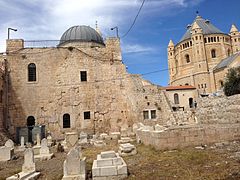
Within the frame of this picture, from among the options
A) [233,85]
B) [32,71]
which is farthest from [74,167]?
[32,71]

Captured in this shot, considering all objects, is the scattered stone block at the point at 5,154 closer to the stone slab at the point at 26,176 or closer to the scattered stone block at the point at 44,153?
the scattered stone block at the point at 44,153

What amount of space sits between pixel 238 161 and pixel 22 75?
1875 centimetres

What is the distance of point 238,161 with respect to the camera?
570 centimetres

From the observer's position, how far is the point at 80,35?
2502 cm

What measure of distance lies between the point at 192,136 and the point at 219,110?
8363mm

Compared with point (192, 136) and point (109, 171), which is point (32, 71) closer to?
point (192, 136)

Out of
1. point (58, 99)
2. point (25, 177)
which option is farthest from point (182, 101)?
point (25, 177)

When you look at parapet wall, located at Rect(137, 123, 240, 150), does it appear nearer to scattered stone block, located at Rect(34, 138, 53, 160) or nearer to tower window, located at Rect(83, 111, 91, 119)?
scattered stone block, located at Rect(34, 138, 53, 160)

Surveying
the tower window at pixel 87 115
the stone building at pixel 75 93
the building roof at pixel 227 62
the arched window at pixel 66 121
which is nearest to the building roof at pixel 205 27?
the building roof at pixel 227 62

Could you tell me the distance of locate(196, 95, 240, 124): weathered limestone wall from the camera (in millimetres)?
14328

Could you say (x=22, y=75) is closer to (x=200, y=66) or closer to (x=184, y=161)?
(x=184, y=161)

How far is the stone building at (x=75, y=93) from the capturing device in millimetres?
19953

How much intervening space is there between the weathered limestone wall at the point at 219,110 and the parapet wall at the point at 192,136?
5642mm

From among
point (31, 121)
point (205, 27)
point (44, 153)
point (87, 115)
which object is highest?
point (205, 27)
